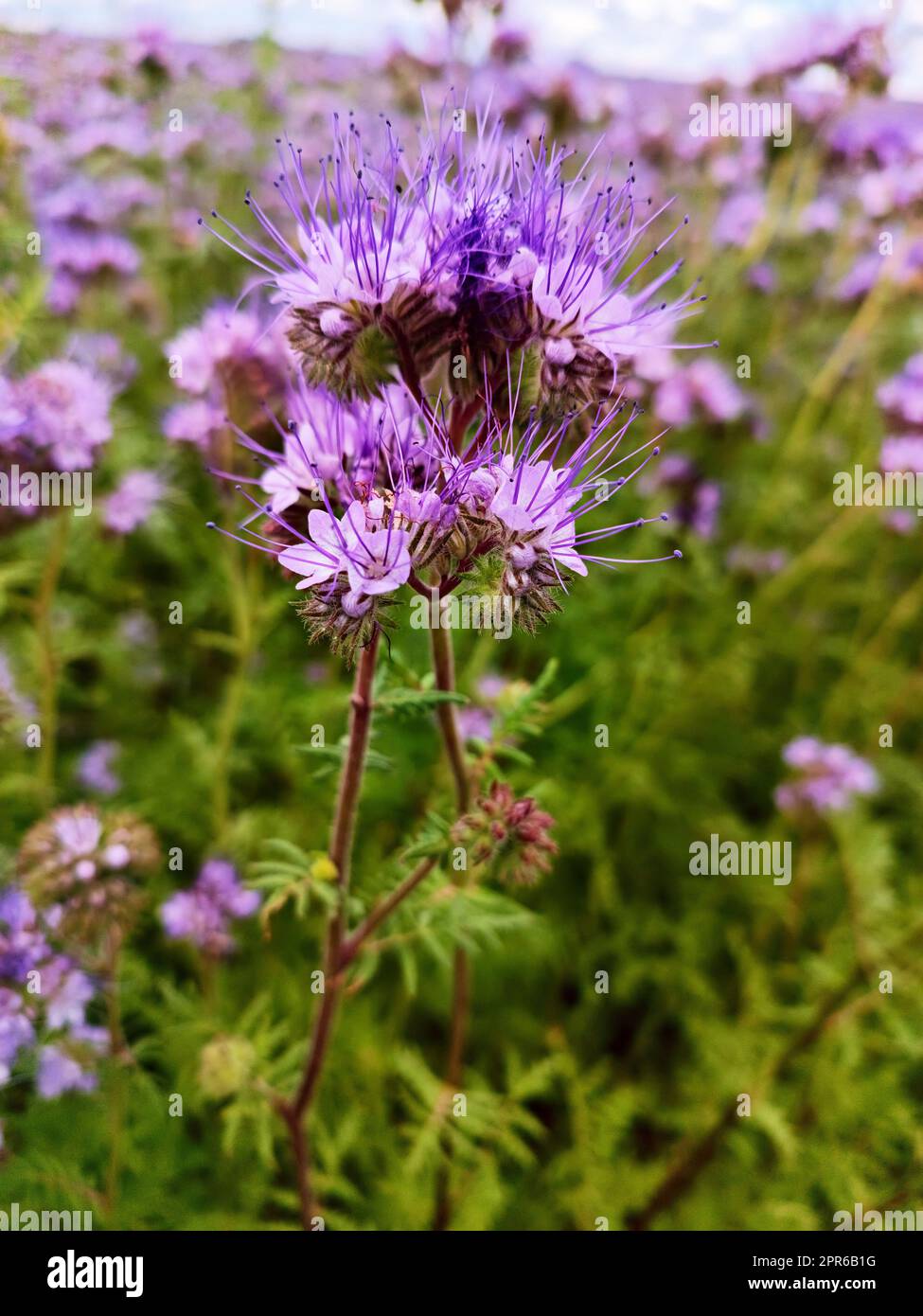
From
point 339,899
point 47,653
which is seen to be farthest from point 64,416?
point 339,899

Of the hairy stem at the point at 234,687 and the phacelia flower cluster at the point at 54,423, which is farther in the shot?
the hairy stem at the point at 234,687

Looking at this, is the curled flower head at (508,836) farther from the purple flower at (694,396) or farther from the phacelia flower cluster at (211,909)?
the purple flower at (694,396)

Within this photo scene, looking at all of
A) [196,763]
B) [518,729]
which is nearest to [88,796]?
[196,763]

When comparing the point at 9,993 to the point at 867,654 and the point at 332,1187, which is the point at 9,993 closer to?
the point at 332,1187

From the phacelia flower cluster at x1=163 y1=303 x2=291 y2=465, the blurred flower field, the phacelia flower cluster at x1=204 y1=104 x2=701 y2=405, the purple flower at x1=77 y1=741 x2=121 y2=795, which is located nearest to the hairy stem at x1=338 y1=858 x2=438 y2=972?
the blurred flower field

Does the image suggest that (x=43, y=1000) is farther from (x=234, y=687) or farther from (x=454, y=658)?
(x=454, y=658)

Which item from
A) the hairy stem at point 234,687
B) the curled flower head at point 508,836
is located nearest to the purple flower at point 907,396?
the hairy stem at point 234,687
